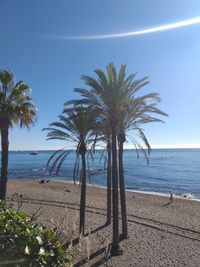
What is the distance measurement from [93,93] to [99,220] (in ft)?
29.5

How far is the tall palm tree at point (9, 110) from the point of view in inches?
800

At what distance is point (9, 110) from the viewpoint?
20.3m

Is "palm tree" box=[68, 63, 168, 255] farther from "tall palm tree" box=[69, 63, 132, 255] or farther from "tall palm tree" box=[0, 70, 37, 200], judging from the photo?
"tall palm tree" box=[0, 70, 37, 200]

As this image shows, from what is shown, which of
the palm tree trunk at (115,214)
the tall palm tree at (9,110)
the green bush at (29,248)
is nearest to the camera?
the green bush at (29,248)

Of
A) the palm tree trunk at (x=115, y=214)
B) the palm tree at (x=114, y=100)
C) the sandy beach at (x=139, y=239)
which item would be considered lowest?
the sandy beach at (x=139, y=239)

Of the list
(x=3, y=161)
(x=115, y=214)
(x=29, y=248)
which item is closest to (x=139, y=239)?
(x=115, y=214)

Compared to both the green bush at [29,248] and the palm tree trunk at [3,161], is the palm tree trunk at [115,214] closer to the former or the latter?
the green bush at [29,248]

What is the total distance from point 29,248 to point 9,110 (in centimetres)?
1636

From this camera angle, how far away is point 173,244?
52.2 ft

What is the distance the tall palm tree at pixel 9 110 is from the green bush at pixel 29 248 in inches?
600

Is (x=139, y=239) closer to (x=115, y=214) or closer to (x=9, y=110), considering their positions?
(x=115, y=214)

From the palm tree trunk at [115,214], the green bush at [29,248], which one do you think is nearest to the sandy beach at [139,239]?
the palm tree trunk at [115,214]

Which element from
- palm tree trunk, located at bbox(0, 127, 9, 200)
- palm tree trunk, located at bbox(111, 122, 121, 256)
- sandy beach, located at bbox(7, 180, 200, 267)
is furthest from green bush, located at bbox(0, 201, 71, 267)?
palm tree trunk, located at bbox(0, 127, 9, 200)

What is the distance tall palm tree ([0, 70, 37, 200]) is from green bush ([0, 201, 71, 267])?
15.2m
